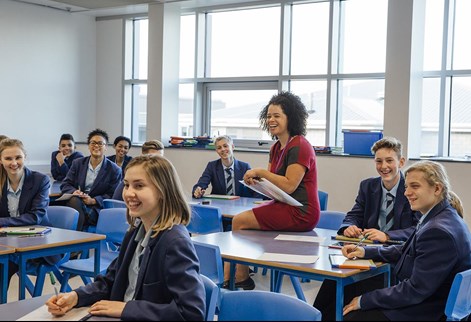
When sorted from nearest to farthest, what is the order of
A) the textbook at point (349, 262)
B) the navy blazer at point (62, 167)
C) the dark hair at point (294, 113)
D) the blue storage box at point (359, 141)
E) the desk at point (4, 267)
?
the textbook at point (349, 262) < the desk at point (4, 267) < the dark hair at point (294, 113) < the blue storage box at point (359, 141) < the navy blazer at point (62, 167)

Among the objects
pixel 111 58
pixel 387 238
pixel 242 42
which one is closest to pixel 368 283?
pixel 387 238

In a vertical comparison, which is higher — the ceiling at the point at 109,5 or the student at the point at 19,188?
the ceiling at the point at 109,5

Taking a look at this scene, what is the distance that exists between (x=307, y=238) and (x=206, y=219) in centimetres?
115

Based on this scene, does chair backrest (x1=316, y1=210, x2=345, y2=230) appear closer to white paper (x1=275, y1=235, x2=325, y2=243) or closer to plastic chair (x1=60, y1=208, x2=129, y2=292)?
white paper (x1=275, y1=235, x2=325, y2=243)

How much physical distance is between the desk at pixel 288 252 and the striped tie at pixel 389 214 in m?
0.32

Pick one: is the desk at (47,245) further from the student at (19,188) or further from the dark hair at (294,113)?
the dark hair at (294,113)

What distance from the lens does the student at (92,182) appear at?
19.5ft

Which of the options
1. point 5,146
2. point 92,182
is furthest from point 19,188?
point 92,182

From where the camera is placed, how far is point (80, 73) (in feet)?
31.2

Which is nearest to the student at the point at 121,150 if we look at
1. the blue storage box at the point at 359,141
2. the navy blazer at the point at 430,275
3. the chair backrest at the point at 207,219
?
the blue storage box at the point at 359,141

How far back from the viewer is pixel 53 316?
204cm

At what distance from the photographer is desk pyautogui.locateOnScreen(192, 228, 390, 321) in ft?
8.94

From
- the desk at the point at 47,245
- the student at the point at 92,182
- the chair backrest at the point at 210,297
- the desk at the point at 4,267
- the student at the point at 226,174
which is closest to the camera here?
the chair backrest at the point at 210,297

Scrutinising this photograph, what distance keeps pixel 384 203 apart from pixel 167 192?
196 cm
